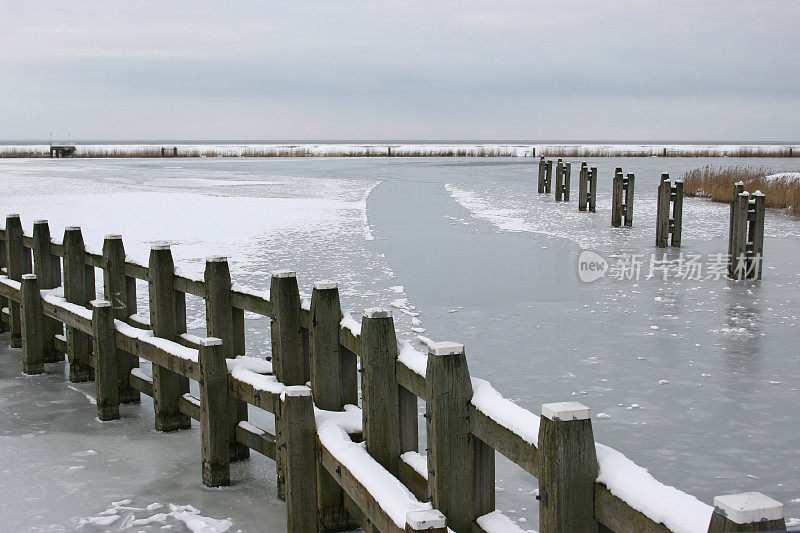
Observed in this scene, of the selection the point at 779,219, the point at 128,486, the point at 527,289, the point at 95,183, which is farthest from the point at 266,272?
the point at 95,183

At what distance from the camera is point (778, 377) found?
7574 millimetres

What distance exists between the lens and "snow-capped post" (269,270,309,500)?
16.3 ft

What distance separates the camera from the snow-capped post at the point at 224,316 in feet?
18.2

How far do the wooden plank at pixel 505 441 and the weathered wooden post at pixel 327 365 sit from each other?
5.09 feet

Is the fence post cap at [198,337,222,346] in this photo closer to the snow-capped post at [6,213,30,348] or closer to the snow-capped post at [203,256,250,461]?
Answer: the snow-capped post at [203,256,250,461]

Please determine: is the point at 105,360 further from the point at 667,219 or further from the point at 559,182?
the point at 559,182

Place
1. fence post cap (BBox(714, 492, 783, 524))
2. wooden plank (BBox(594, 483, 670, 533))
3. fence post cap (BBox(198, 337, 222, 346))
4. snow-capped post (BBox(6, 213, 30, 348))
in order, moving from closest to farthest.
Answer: fence post cap (BBox(714, 492, 783, 524)), wooden plank (BBox(594, 483, 670, 533)), fence post cap (BBox(198, 337, 222, 346)), snow-capped post (BBox(6, 213, 30, 348))

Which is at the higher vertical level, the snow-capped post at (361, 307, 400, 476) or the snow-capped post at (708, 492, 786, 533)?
the snow-capped post at (708, 492, 786, 533)

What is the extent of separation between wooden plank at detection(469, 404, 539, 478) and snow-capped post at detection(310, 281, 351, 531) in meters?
1.55

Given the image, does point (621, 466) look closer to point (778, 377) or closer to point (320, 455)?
point (320, 455)

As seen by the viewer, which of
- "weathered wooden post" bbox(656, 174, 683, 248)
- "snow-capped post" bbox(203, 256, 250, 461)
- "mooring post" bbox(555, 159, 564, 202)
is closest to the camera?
"snow-capped post" bbox(203, 256, 250, 461)

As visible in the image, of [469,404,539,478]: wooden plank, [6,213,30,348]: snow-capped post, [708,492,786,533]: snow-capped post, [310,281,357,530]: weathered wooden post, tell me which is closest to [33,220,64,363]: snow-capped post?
[6,213,30,348]: snow-capped post

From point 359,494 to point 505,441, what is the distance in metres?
1.15

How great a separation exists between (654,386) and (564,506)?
4938 millimetres
